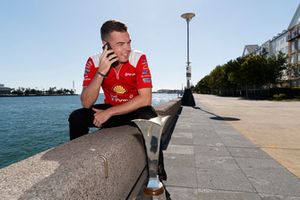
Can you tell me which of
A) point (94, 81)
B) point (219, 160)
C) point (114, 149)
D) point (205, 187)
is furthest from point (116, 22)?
point (219, 160)

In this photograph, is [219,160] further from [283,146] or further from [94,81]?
[94,81]

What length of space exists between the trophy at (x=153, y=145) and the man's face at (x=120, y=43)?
35.4 inches

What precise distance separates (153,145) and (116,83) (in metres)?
1.02

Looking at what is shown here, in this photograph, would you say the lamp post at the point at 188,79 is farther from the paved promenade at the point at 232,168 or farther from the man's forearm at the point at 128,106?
the man's forearm at the point at 128,106

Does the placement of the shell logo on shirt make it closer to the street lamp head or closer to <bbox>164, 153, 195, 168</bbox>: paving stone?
<bbox>164, 153, 195, 168</bbox>: paving stone

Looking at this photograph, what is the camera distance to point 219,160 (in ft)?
14.2

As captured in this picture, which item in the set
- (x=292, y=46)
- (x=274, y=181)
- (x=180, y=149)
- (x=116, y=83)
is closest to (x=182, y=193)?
(x=274, y=181)

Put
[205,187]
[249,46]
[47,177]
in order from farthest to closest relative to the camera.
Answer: [249,46], [205,187], [47,177]

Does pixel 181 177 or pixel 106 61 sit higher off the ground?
pixel 106 61

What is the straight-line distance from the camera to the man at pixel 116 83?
2.32m

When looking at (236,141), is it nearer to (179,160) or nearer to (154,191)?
(179,160)

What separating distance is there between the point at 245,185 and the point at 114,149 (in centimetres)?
221

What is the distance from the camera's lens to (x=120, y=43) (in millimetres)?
2340

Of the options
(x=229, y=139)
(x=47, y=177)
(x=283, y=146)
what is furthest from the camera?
(x=229, y=139)
